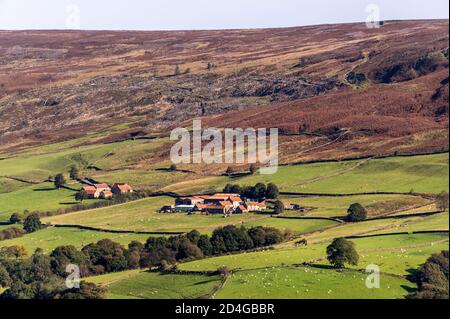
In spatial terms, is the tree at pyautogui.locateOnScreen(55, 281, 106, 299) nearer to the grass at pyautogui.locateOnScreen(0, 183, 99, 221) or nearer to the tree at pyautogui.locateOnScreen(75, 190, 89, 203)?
the grass at pyautogui.locateOnScreen(0, 183, 99, 221)

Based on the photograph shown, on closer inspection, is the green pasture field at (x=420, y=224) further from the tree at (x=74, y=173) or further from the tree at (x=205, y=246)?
the tree at (x=74, y=173)

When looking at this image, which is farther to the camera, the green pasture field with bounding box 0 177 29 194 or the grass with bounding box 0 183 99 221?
the green pasture field with bounding box 0 177 29 194

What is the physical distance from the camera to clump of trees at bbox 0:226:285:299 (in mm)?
65438

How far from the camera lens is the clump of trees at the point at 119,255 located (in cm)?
6544

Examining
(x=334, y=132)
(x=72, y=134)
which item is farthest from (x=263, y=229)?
(x=72, y=134)

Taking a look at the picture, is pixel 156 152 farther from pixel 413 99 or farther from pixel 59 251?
pixel 59 251

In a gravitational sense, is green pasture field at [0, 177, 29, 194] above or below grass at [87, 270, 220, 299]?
below

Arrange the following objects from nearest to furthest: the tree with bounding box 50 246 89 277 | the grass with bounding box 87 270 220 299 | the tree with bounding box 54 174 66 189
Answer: the grass with bounding box 87 270 220 299 → the tree with bounding box 50 246 89 277 → the tree with bounding box 54 174 66 189

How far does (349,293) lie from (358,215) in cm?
2617

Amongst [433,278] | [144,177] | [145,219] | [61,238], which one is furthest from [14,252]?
[144,177]

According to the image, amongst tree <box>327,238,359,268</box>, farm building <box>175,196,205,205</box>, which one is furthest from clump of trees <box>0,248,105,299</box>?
farm building <box>175,196,205,205</box>

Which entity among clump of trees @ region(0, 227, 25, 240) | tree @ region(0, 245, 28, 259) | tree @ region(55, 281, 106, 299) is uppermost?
tree @ region(55, 281, 106, 299)

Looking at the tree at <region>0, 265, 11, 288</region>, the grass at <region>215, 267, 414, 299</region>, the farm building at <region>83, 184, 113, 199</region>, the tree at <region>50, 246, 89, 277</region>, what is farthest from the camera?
the farm building at <region>83, 184, 113, 199</region>

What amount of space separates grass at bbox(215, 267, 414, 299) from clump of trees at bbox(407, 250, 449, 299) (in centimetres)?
92
